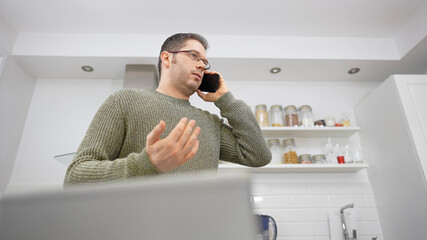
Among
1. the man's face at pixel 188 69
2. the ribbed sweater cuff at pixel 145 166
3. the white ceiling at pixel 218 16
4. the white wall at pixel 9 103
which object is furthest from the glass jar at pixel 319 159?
the white wall at pixel 9 103

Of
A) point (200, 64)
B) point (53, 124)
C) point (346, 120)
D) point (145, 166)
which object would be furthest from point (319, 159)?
point (53, 124)

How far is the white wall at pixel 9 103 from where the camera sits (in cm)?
216

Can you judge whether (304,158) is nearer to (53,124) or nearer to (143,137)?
(143,137)

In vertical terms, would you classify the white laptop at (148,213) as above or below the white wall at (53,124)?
below

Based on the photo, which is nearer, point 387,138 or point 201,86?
point 201,86

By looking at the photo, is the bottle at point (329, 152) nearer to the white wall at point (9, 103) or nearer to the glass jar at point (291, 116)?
the glass jar at point (291, 116)

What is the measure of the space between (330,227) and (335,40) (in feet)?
5.22

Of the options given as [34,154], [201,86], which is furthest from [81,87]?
[201,86]

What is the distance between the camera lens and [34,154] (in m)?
2.32

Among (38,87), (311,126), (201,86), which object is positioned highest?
(38,87)

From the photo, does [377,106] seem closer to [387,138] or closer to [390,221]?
[387,138]

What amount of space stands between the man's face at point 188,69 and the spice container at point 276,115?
1426 mm

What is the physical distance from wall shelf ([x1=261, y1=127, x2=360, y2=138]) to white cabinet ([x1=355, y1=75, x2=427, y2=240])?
19 centimetres

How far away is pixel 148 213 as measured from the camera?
19 centimetres
